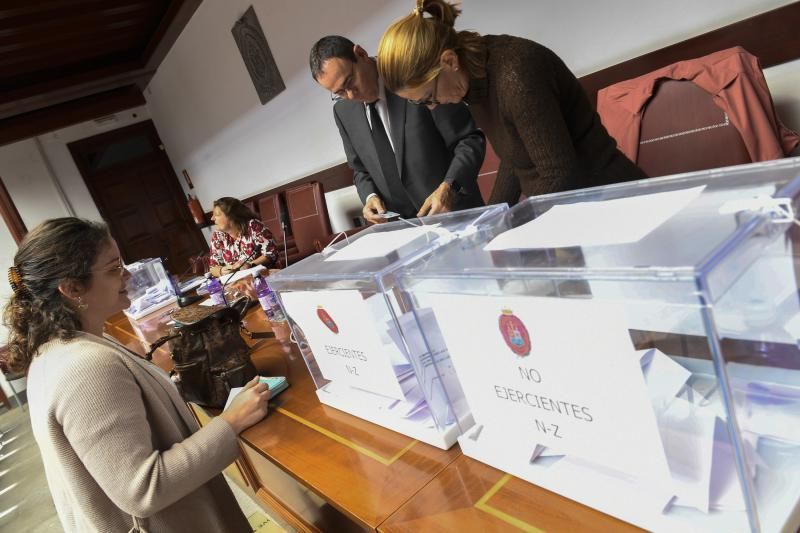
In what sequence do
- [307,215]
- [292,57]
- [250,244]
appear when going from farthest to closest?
[292,57] → [307,215] → [250,244]

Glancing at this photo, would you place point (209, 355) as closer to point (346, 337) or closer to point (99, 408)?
point (99, 408)

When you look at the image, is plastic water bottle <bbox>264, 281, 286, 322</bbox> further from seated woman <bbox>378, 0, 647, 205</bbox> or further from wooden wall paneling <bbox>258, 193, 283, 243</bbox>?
wooden wall paneling <bbox>258, 193, 283, 243</bbox>

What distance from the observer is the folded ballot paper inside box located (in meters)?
1.25

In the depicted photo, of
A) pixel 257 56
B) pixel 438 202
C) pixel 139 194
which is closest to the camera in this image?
pixel 438 202

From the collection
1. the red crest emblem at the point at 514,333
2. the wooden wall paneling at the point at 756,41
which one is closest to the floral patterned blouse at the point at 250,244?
the wooden wall paneling at the point at 756,41

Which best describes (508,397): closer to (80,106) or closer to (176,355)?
(176,355)

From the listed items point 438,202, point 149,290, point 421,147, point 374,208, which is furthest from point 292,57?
point 438,202

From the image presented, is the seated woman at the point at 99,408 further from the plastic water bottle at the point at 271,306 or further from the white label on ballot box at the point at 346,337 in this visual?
the plastic water bottle at the point at 271,306

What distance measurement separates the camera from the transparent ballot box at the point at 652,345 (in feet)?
1.56

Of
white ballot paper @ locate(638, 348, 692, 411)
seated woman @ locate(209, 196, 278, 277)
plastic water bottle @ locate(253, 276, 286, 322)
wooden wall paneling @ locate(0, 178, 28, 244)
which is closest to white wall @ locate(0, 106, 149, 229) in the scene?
wooden wall paneling @ locate(0, 178, 28, 244)

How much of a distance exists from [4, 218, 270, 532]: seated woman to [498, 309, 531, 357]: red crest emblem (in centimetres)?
75

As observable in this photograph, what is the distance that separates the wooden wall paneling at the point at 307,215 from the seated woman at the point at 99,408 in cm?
250

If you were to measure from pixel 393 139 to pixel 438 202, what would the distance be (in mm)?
629

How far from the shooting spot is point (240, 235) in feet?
11.5
